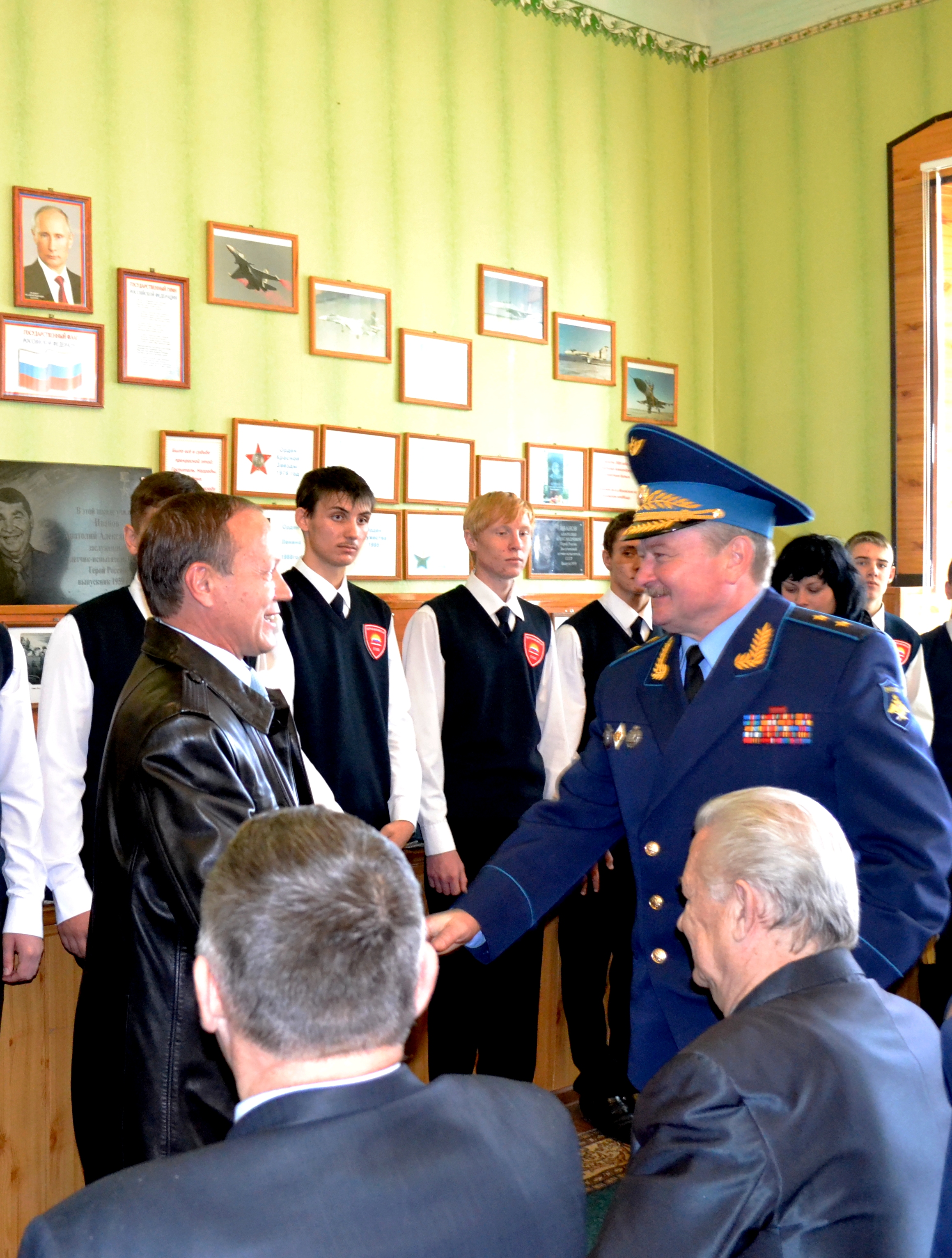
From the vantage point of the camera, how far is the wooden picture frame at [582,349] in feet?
18.6

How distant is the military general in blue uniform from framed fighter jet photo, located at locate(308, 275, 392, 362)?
9.40 feet

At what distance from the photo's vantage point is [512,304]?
18.0 feet

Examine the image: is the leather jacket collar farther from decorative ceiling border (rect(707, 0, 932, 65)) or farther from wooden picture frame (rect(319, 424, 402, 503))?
decorative ceiling border (rect(707, 0, 932, 65))

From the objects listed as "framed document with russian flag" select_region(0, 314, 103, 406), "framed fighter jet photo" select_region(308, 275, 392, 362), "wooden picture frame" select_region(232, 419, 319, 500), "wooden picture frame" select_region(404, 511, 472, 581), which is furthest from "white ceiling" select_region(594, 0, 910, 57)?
"framed document with russian flag" select_region(0, 314, 103, 406)

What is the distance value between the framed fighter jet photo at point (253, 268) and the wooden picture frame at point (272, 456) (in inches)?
17.8

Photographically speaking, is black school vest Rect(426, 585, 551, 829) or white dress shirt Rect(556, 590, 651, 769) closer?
black school vest Rect(426, 585, 551, 829)

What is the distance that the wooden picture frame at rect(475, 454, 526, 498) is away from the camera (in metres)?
5.39

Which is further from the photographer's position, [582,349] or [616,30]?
[616,30]

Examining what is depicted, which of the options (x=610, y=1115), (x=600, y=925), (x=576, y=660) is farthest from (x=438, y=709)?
(x=610, y=1115)

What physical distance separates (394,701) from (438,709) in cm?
21

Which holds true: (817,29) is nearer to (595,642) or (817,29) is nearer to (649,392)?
(649,392)

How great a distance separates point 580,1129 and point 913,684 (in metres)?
1.68

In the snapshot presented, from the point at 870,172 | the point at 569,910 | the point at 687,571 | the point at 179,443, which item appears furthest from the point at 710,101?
the point at 687,571

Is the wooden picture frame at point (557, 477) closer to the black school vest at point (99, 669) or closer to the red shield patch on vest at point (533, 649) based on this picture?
the red shield patch on vest at point (533, 649)
